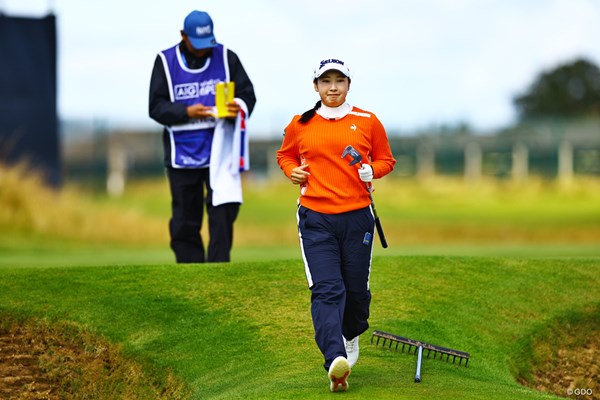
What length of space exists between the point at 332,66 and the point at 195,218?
4.58 m

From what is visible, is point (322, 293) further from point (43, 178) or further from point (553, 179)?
point (553, 179)

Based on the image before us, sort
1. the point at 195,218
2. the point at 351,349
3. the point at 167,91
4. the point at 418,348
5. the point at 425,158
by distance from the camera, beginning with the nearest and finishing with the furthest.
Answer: the point at 351,349
the point at 418,348
the point at 167,91
the point at 195,218
the point at 425,158

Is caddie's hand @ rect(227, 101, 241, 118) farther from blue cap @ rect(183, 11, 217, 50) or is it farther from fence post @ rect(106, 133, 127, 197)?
fence post @ rect(106, 133, 127, 197)

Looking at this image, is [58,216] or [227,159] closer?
[227,159]

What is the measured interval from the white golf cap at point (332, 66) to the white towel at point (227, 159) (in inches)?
155

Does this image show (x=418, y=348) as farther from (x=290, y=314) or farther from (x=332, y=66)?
(x=332, y=66)

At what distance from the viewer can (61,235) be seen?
25.1 m

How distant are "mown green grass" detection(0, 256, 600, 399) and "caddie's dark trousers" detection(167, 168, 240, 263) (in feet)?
2.78

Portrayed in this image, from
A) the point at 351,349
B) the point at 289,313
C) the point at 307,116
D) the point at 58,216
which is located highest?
the point at 307,116

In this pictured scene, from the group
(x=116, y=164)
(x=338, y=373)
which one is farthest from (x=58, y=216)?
(x=116, y=164)

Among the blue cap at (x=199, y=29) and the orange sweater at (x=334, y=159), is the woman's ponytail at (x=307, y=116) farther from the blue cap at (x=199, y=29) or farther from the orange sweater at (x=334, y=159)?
the blue cap at (x=199, y=29)

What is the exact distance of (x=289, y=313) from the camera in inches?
432

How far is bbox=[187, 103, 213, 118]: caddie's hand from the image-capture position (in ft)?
41.8

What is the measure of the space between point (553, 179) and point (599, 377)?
127ft
